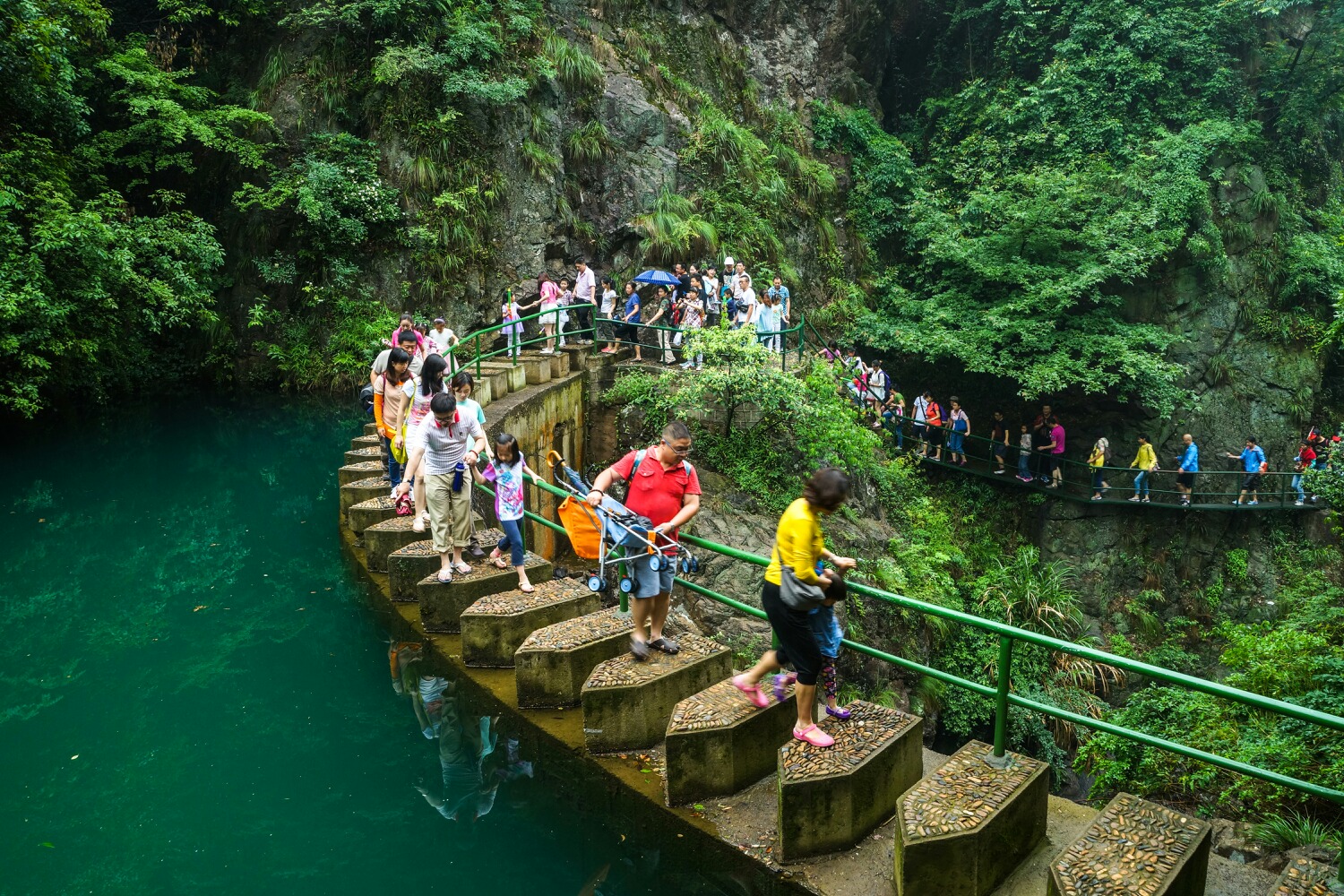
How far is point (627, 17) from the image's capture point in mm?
24781

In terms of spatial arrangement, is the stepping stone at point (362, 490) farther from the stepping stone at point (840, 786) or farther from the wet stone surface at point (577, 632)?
the stepping stone at point (840, 786)

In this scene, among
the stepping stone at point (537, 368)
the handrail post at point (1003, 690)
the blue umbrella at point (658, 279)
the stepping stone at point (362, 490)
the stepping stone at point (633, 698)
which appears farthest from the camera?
the blue umbrella at point (658, 279)

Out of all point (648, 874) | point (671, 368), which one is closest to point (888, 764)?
point (648, 874)

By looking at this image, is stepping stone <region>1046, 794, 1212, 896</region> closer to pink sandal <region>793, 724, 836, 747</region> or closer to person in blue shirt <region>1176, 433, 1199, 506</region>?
pink sandal <region>793, 724, 836, 747</region>

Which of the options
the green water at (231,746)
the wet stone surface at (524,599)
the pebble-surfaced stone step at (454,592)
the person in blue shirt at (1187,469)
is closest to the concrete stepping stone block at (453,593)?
the pebble-surfaced stone step at (454,592)

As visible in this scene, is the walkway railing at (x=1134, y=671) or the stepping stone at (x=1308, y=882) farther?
the stepping stone at (x=1308, y=882)

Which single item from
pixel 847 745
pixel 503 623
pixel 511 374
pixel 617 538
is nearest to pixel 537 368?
pixel 511 374

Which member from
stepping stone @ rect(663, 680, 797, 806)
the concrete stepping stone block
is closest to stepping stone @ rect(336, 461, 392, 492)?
the concrete stepping stone block

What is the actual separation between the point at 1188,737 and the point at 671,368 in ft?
32.2

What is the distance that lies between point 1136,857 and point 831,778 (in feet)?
4.43

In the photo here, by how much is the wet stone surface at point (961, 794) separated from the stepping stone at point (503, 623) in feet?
10.5

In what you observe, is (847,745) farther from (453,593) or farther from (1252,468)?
(1252,468)

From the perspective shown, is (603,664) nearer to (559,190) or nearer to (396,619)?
(396,619)

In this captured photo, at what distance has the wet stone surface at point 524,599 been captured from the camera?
261 inches
